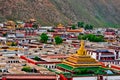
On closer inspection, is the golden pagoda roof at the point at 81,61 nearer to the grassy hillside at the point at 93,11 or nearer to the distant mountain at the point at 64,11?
the distant mountain at the point at 64,11

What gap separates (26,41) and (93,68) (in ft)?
107

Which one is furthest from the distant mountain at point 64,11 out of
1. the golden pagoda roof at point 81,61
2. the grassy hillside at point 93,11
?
the golden pagoda roof at point 81,61

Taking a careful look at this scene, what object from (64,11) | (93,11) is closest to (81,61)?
(64,11)

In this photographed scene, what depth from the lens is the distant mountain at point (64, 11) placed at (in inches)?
3956

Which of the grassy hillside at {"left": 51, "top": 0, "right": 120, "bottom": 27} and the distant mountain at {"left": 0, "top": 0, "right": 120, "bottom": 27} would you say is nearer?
the distant mountain at {"left": 0, "top": 0, "right": 120, "bottom": 27}

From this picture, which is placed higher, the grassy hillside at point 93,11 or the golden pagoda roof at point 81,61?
the grassy hillside at point 93,11

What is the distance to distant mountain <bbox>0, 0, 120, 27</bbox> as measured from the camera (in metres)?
100

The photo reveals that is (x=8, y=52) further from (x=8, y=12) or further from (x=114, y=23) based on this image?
(x=114, y=23)

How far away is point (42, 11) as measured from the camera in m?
106

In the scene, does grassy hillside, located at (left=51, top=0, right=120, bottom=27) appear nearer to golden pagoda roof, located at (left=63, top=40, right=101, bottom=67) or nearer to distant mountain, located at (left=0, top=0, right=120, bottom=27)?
distant mountain, located at (left=0, top=0, right=120, bottom=27)

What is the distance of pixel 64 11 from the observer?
114 metres

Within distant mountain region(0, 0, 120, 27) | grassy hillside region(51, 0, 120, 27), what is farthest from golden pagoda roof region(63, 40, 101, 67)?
grassy hillside region(51, 0, 120, 27)

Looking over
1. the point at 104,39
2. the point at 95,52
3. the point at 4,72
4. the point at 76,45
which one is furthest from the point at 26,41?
the point at 4,72

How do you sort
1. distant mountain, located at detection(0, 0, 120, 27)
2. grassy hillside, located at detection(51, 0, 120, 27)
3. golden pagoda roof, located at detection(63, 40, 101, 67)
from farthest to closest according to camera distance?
grassy hillside, located at detection(51, 0, 120, 27) → distant mountain, located at detection(0, 0, 120, 27) → golden pagoda roof, located at detection(63, 40, 101, 67)
